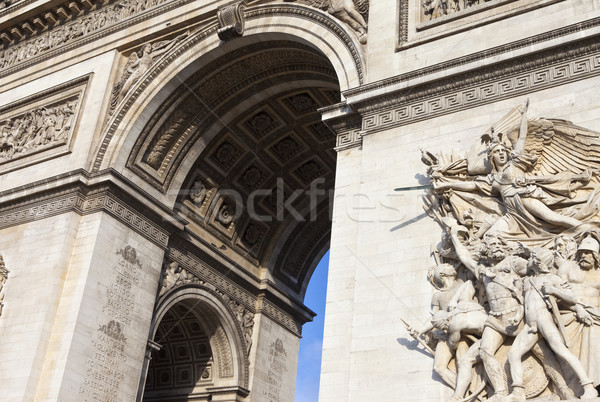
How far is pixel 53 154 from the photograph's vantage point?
52.6 feet

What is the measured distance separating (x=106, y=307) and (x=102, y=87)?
5.03 meters

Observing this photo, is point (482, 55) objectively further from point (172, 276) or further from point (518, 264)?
point (172, 276)

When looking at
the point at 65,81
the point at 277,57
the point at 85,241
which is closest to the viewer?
the point at 85,241

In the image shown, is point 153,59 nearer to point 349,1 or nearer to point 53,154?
point 53,154

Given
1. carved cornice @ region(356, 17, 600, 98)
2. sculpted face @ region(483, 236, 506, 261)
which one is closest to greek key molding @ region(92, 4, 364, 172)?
carved cornice @ region(356, 17, 600, 98)

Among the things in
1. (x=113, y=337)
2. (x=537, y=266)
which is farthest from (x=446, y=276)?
(x=113, y=337)

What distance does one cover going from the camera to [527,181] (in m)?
9.48

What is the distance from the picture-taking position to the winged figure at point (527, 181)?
922 cm

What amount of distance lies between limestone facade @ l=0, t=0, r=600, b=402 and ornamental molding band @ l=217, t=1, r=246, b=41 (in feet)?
0.10

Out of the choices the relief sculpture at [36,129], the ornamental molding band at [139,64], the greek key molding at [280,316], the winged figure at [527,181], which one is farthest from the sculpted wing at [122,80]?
the winged figure at [527,181]

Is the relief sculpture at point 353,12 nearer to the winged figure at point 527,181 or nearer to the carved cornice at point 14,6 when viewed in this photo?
the winged figure at point 527,181

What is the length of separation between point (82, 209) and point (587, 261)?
10070 millimetres

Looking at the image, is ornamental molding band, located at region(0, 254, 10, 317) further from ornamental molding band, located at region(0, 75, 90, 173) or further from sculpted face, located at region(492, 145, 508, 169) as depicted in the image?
sculpted face, located at region(492, 145, 508, 169)

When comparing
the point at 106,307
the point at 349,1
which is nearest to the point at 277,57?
the point at 349,1
